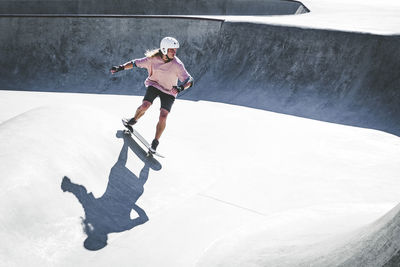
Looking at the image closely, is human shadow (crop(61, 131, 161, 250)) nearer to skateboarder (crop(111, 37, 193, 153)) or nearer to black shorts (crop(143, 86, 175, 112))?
skateboarder (crop(111, 37, 193, 153))

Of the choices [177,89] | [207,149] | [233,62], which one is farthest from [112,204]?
[233,62]

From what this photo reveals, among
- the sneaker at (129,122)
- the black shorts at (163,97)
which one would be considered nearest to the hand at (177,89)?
the black shorts at (163,97)

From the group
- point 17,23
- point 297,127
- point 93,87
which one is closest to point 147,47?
→ point 93,87

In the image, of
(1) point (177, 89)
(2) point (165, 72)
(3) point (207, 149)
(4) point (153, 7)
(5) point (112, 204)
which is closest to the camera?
(5) point (112, 204)

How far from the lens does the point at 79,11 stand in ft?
74.1

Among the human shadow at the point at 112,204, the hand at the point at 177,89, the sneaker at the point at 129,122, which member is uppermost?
the hand at the point at 177,89

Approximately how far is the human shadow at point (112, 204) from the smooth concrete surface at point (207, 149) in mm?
19

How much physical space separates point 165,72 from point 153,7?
57.3 ft

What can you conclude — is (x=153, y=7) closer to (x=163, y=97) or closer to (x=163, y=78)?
(x=163, y=78)

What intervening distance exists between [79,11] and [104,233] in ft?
66.7

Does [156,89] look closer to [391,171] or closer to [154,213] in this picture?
[154,213]

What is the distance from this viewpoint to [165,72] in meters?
6.75

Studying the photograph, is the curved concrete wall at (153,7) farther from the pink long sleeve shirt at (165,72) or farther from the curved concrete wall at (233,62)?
the pink long sleeve shirt at (165,72)

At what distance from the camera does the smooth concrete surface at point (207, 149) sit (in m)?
4.22
